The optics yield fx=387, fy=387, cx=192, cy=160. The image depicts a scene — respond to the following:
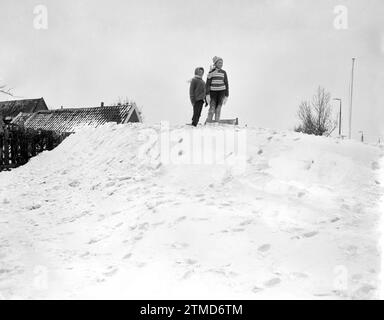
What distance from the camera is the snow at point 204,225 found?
3.80 m

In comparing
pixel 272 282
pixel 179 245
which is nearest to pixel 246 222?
pixel 179 245

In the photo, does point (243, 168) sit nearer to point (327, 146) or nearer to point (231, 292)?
point (327, 146)

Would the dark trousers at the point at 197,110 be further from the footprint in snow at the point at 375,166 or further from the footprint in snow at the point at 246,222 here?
the footprint in snow at the point at 246,222

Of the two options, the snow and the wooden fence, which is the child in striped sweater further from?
the wooden fence

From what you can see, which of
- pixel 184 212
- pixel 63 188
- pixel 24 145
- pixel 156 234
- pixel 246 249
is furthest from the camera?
pixel 24 145

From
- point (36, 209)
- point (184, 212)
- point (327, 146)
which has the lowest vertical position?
point (36, 209)

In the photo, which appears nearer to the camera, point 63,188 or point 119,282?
point 119,282

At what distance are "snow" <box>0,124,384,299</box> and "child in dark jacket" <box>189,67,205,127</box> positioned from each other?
1.01 m


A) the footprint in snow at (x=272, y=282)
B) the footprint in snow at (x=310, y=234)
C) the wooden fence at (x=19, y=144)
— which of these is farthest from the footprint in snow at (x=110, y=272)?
the wooden fence at (x=19, y=144)

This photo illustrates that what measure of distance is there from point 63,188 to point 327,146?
18.7ft

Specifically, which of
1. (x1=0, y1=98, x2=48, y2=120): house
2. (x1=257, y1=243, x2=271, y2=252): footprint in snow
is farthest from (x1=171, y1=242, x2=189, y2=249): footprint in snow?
(x1=0, y1=98, x2=48, y2=120): house

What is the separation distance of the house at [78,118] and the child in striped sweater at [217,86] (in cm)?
2016

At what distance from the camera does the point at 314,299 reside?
3455 millimetres
